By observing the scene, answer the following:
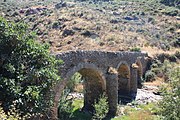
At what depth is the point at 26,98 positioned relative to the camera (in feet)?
37.4

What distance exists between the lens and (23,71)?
469 inches

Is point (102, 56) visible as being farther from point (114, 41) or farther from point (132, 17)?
point (132, 17)

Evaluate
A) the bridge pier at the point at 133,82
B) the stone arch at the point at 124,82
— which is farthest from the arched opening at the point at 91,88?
the bridge pier at the point at 133,82

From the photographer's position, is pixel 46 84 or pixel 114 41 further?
pixel 114 41

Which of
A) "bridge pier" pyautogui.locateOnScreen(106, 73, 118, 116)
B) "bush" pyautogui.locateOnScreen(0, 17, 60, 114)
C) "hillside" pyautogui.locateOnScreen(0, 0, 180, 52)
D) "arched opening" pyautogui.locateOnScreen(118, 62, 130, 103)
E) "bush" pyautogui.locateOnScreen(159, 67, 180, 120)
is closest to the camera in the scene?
"bush" pyautogui.locateOnScreen(0, 17, 60, 114)

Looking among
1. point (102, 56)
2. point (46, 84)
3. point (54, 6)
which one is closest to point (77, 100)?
point (102, 56)

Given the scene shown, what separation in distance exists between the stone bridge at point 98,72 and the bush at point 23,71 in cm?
287

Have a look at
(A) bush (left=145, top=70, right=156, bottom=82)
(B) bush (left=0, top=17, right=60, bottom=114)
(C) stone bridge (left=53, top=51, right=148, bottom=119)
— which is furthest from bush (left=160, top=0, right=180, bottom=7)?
(B) bush (left=0, top=17, right=60, bottom=114)

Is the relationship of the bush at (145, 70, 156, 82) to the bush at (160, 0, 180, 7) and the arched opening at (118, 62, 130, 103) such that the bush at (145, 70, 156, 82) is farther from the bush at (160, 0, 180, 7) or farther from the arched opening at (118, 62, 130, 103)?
the bush at (160, 0, 180, 7)

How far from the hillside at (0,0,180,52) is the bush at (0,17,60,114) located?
35.6 metres

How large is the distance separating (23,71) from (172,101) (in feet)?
24.2

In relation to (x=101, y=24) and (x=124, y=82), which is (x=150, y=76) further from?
(x=101, y=24)

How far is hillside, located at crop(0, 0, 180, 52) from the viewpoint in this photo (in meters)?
52.8

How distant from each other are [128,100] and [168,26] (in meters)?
42.1
